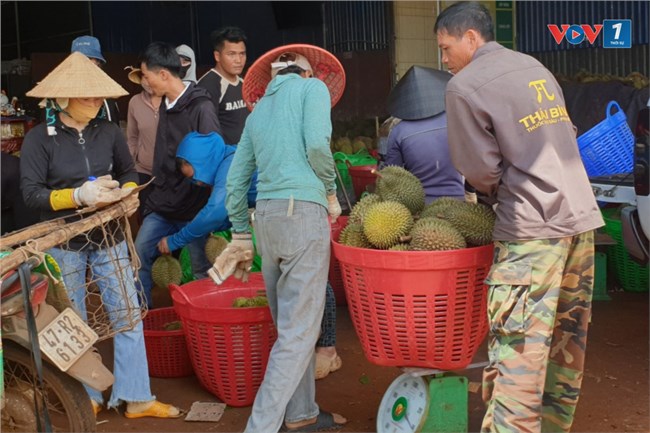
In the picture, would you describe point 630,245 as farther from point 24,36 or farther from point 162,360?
point 24,36

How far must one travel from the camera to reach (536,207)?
114 inches

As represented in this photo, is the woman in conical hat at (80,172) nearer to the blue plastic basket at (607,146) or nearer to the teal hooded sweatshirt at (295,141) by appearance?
the teal hooded sweatshirt at (295,141)

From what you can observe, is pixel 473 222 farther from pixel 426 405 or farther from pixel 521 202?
pixel 426 405

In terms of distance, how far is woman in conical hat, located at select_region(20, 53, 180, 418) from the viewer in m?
3.58

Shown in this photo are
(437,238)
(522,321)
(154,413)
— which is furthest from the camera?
(154,413)

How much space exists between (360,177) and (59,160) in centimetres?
326

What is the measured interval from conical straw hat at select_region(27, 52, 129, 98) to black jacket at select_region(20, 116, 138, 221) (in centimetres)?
18

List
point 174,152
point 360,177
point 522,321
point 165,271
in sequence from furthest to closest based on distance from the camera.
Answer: point 360,177, point 165,271, point 174,152, point 522,321

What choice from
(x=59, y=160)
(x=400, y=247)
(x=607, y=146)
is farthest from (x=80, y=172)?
(x=607, y=146)

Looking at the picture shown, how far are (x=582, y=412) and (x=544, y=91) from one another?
175 cm

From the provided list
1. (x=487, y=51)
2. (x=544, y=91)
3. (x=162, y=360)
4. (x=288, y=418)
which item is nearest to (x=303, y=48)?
(x=487, y=51)

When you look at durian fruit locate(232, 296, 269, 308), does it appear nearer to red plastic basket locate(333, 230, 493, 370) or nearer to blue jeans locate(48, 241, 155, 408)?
blue jeans locate(48, 241, 155, 408)

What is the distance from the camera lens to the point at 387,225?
3.13 metres

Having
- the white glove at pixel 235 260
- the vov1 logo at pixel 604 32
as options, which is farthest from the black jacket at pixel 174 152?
the vov1 logo at pixel 604 32
